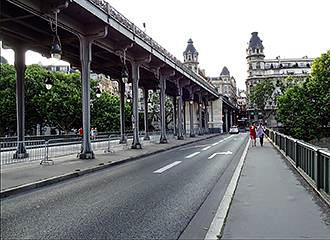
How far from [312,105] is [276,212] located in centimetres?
4045

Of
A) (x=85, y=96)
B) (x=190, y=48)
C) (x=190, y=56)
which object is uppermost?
(x=190, y=48)

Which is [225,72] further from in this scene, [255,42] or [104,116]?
[104,116]

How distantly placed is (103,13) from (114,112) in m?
38.5

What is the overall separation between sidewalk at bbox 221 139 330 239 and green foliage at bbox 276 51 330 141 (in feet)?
116

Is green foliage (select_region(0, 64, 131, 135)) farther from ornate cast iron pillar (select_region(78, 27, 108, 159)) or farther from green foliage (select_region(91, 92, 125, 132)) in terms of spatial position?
ornate cast iron pillar (select_region(78, 27, 108, 159))

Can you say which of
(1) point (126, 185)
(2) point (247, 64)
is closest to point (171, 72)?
(1) point (126, 185)

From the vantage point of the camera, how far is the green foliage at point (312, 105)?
1711 inches

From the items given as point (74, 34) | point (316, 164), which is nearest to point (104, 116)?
point (74, 34)

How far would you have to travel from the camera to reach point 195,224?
6.43 metres

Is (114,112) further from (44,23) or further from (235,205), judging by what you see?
(235,205)

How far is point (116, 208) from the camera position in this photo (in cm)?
766

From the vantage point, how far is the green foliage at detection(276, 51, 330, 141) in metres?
43.5

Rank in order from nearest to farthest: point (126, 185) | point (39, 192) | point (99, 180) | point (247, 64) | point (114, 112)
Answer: point (39, 192), point (126, 185), point (99, 180), point (114, 112), point (247, 64)

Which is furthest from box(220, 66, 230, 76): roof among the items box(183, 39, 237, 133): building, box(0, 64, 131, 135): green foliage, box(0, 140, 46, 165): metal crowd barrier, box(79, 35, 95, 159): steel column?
box(0, 140, 46, 165): metal crowd barrier
